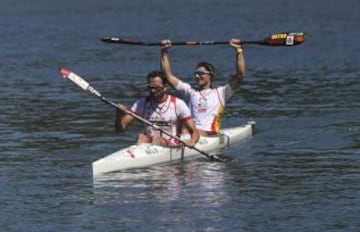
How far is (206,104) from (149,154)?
262cm

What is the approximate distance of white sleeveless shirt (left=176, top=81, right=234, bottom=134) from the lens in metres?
25.7

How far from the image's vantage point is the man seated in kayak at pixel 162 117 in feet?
77.7

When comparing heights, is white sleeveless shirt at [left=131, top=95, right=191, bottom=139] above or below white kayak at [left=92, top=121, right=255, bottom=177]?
above

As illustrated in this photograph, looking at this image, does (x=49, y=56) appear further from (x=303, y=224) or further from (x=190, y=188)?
(x=303, y=224)

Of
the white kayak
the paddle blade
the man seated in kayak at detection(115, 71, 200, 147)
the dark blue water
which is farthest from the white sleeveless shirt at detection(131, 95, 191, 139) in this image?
the paddle blade

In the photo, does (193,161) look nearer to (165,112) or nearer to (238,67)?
(165,112)

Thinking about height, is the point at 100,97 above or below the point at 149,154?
above

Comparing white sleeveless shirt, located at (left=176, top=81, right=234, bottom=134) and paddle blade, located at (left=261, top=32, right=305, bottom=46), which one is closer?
white sleeveless shirt, located at (left=176, top=81, right=234, bottom=134)

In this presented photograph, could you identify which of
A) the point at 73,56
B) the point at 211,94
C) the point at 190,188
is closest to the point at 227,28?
the point at 73,56

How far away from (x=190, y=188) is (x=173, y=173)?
1.78 meters

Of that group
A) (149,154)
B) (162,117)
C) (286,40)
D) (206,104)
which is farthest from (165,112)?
(286,40)

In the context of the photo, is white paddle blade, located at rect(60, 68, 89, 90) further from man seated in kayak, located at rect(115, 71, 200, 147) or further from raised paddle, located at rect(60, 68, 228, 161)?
man seated in kayak, located at rect(115, 71, 200, 147)

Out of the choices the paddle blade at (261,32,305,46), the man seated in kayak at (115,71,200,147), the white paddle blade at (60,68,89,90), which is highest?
the paddle blade at (261,32,305,46)

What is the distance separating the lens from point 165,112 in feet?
78.1
